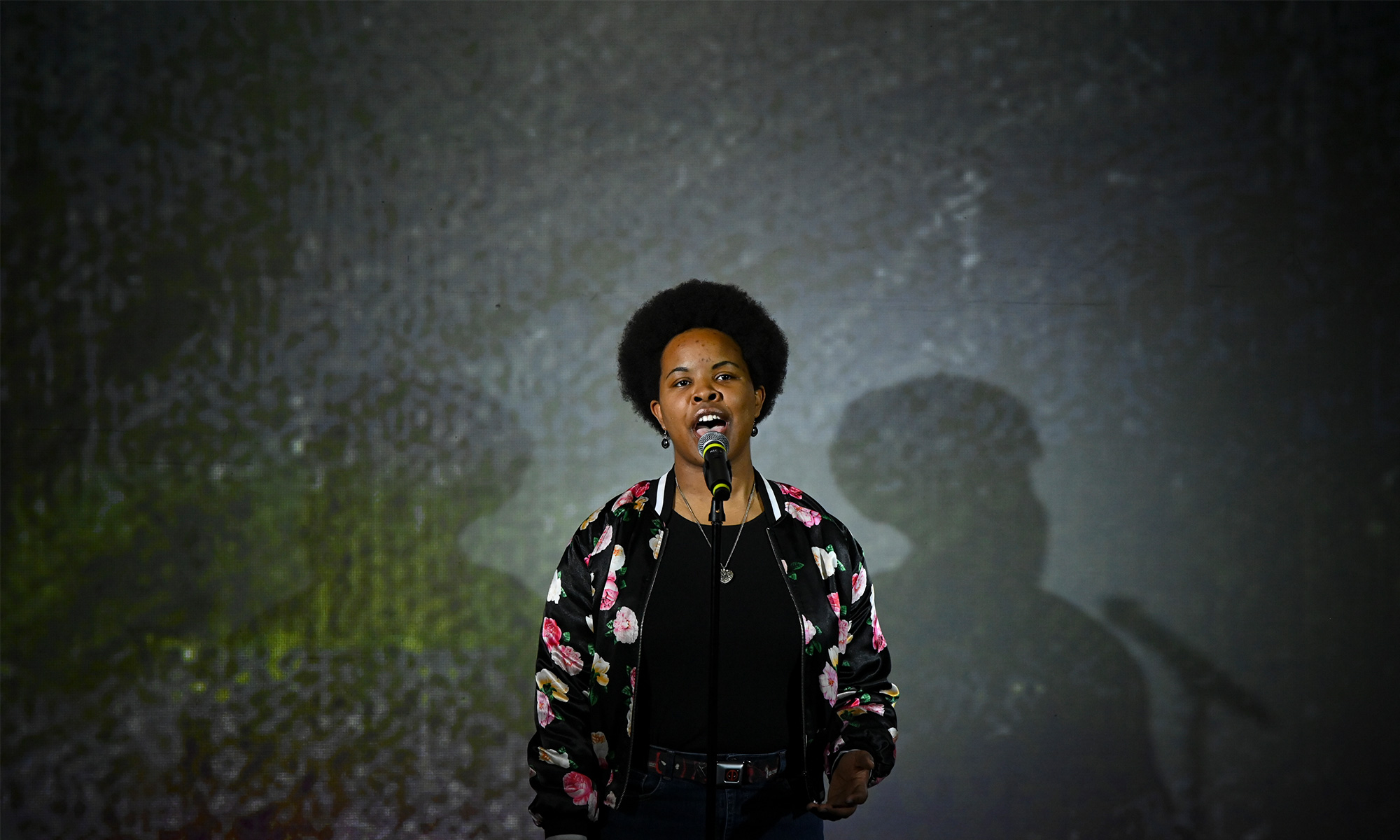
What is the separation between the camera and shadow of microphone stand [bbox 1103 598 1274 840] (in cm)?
262

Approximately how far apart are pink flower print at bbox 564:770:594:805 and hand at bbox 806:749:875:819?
0.41 m

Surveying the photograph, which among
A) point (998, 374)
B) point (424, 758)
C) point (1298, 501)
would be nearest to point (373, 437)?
point (424, 758)

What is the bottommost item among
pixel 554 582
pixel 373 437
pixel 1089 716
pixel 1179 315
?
pixel 1089 716

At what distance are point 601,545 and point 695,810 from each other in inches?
19.7

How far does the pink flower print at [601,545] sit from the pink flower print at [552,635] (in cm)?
12

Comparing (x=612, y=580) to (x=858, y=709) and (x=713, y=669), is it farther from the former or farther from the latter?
(x=858, y=709)

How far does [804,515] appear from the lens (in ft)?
5.81

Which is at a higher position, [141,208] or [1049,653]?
[141,208]

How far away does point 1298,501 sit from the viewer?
8.77 feet

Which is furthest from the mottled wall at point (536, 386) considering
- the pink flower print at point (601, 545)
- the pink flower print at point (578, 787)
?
the pink flower print at point (578, 787)

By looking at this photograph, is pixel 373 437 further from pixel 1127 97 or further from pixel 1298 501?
pixel 1298 501

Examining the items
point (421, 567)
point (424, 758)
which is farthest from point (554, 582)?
point (424, 758)

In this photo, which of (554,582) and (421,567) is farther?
(421,567)

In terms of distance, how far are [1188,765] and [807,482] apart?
1.43 metres
